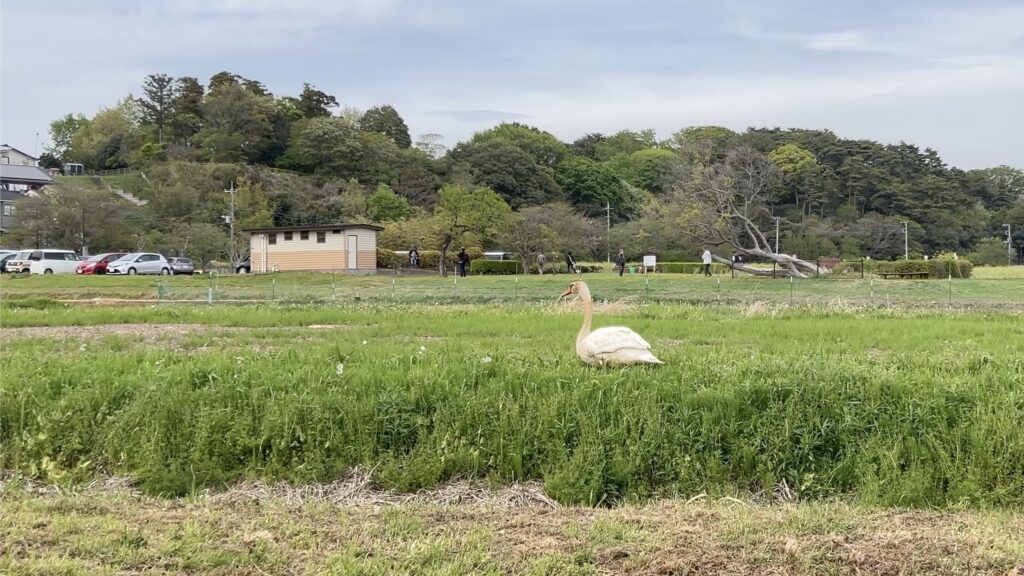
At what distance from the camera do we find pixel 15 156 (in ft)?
307

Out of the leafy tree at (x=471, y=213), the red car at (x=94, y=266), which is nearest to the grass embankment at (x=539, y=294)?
the red car at (x=94, y=266)

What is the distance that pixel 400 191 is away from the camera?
6894 cm

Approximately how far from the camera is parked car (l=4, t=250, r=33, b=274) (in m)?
36.0

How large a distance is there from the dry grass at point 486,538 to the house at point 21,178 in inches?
3336

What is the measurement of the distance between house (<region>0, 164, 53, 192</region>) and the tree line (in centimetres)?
949

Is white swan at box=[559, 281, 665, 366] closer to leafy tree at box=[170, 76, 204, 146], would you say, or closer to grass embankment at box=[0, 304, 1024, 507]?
grass embankment at box=[0, 304, 1024, 507]

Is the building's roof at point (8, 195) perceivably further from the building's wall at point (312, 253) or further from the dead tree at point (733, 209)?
the dead tree at point (733, 209)

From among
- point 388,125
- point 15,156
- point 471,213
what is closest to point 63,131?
point 15,156

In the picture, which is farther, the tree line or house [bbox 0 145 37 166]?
house [bbox 0 145 37 166]

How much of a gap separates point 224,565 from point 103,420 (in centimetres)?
284

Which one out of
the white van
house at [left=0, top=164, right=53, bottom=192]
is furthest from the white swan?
house at [left=0, top=164, right=53, bottom=192]

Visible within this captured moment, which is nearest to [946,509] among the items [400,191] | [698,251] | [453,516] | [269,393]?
[453,516]

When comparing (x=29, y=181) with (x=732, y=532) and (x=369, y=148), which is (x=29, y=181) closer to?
(x=369, y=148)

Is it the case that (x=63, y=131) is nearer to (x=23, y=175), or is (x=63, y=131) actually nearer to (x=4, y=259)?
(x=23, y=175)
